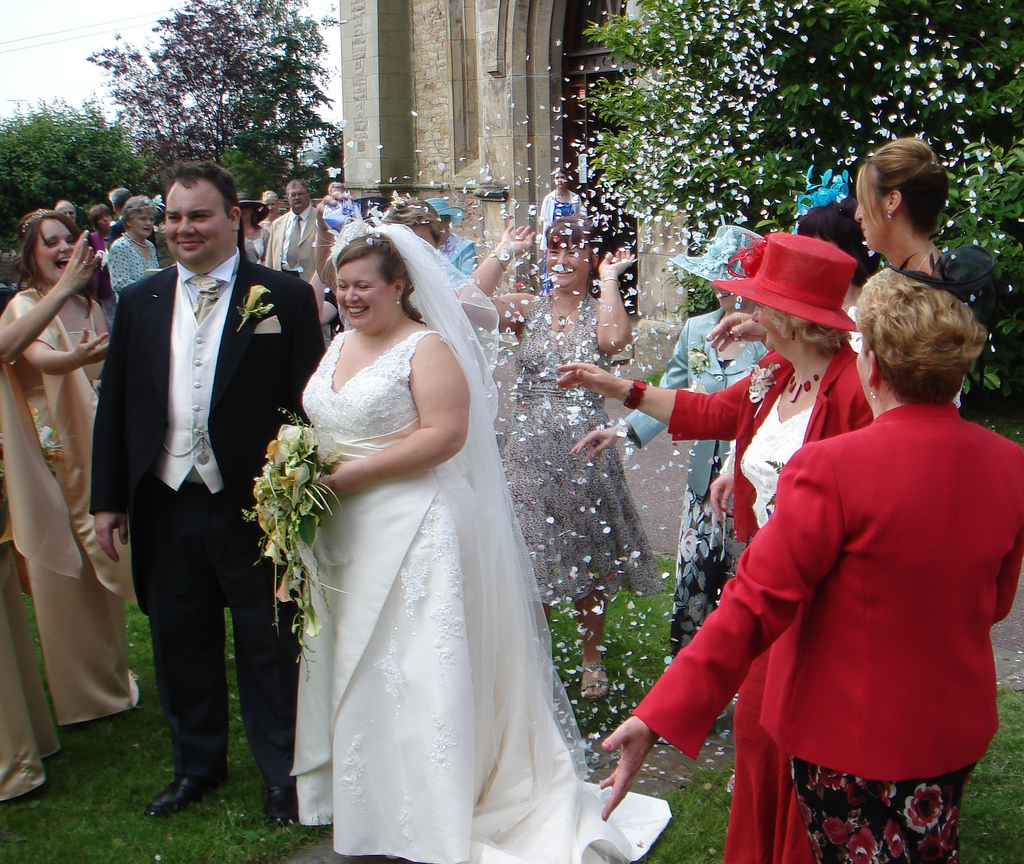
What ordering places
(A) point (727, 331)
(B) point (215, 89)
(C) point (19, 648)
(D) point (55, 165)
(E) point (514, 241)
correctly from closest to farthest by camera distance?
(A) point (727, 331)
(C) point (19, 648)
(E) point (514, 241)
(D) point (55, 165)
(B) point (215, 89)

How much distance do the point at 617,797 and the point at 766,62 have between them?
7.52 m

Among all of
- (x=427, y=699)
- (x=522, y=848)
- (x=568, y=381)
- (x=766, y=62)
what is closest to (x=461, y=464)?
(x=568, y=381)

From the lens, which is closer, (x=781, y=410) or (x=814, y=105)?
(x=781, y=410)

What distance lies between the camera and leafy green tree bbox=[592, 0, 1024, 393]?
7.56 metres

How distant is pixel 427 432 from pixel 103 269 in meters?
6.52

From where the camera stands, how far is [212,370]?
3.46 meters

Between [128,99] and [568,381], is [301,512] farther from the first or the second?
[128,99]

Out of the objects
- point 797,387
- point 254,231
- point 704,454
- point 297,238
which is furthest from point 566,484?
point 254,231

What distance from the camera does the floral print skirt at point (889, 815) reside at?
6.46 ft

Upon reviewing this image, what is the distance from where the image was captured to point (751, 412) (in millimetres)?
3004

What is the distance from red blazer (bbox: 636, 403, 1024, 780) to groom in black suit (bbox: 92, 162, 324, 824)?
6.71ft

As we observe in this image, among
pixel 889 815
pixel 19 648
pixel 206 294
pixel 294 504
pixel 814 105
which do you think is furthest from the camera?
pixel 814 105

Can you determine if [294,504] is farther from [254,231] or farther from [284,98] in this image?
[284,98]

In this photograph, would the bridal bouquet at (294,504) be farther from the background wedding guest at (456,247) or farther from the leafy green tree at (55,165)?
the leafy green tree at (55,165)
